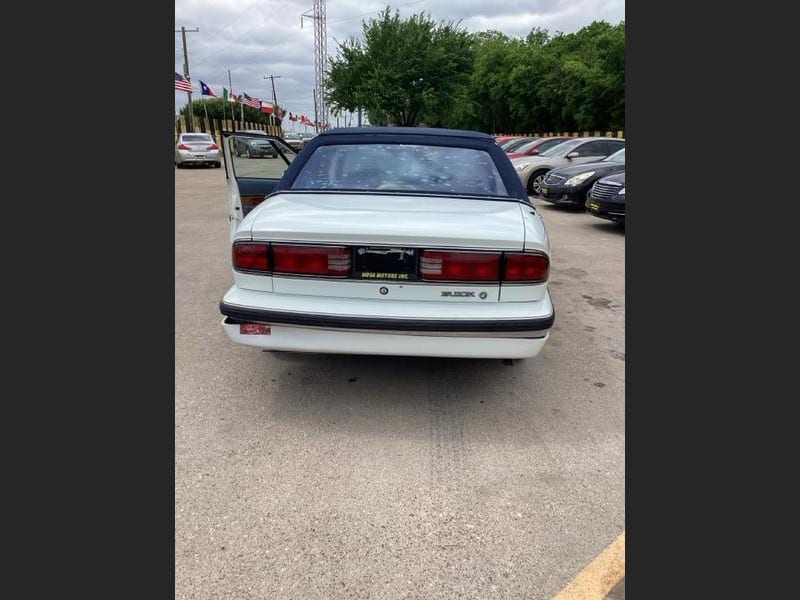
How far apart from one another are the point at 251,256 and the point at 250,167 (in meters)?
2.70

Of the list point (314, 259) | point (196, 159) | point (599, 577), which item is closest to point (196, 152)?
point (196, 159)

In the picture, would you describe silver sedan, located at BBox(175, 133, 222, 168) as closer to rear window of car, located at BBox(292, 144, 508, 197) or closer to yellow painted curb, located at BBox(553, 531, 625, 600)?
rear window of car, located at BBox(292, 144, 508, 197)

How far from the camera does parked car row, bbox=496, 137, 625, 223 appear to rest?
28.8 feet

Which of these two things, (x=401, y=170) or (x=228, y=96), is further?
(x=228, y=96)

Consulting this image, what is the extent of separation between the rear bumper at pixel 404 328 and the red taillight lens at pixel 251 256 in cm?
15

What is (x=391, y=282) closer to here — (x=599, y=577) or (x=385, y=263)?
(x=385, y=263)

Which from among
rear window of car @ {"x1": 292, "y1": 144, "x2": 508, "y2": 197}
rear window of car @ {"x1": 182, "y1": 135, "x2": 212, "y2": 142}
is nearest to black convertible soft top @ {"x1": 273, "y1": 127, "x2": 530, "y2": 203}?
rear window of car @ {"x1": 292, "y1": 144, "x2": 508, "y2": 197}

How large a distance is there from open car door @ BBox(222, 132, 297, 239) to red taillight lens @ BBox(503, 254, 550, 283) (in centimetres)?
252

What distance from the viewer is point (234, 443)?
2822 millimetres

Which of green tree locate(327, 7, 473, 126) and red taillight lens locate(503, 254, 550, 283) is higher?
green tree locate(327, 7, 473, 126)

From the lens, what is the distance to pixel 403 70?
2795 centimetres

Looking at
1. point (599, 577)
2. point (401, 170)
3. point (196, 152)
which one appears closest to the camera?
point (599, 577)

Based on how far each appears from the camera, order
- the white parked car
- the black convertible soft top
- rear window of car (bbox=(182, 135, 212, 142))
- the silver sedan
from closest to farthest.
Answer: the black convertible soft top < the white parked car < the silver sedan < rear window of car (bbox=(182, 135, 212, 142))

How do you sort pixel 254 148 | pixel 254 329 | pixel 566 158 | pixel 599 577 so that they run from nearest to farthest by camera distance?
1. pixel 599 577
2. pixel 254 329
3. pixel 254 148
4. pixel 566 158
